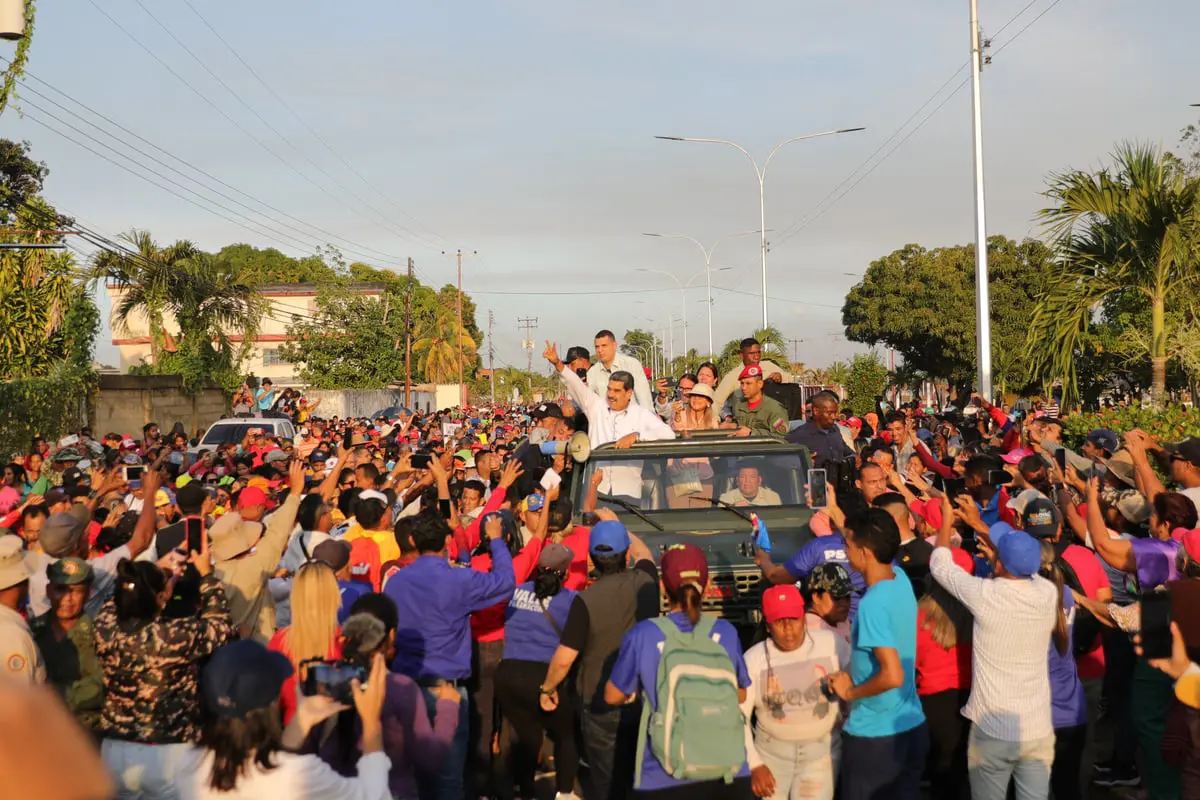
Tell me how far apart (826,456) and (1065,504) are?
137 inches

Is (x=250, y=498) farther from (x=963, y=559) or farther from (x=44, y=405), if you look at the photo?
(x=44, y=405)

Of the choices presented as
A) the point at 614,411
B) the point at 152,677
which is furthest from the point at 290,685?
the point at 614,411

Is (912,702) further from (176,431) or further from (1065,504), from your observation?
(176,431)

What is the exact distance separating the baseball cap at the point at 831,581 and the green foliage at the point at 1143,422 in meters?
8.03

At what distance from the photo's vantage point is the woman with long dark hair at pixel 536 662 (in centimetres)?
715

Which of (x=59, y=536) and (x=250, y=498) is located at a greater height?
(x=250, y=498)

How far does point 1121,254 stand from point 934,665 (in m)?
12.2

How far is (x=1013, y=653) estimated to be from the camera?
19.4 feet

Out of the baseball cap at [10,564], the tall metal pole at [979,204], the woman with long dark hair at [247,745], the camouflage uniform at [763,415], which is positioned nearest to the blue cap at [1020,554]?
the woman with long dark hair at [247,745]

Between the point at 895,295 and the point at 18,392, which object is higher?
the point at 895,295

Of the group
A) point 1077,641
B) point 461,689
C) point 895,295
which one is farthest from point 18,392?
point 895,295

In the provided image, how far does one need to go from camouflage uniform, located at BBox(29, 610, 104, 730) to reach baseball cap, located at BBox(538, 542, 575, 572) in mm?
2414

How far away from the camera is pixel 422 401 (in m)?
70.2

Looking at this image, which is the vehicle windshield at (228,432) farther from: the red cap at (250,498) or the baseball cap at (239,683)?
the baseball cap at (239,683)
